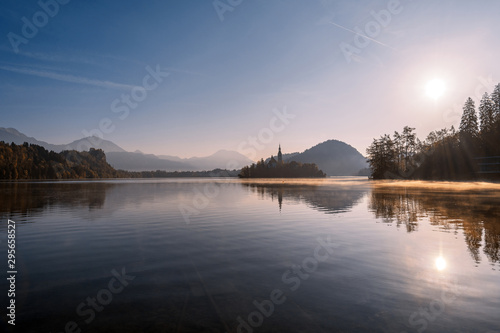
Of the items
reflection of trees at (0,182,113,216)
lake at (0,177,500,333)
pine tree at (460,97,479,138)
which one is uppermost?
pine tree at (460,97,479,138)

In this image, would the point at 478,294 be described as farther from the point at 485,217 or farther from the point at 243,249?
the point at 485,217

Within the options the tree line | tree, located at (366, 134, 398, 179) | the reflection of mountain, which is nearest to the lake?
the reflection of mountain

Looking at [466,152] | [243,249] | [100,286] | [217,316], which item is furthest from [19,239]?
[466,152]

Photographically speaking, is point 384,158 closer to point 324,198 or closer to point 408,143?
point 408,143

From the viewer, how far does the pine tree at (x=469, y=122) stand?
14912 cm

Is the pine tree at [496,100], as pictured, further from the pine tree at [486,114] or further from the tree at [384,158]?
the tree at [384,158]

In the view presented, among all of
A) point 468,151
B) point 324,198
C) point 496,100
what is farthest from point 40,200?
point 496,100

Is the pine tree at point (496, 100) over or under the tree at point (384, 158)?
over

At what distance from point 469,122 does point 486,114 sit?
31.0 feet

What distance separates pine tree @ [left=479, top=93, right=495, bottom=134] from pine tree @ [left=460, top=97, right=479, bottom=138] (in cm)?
359

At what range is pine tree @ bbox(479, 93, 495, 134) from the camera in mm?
146125

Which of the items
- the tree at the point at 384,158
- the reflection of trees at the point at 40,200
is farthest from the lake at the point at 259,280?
the tree at the point at 384,158

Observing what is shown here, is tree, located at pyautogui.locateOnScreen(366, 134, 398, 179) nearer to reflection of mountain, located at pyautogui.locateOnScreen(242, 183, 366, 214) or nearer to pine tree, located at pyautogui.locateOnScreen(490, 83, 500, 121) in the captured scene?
pine tree, located at pyautogui.locateOnScreen(490, 83, 500, 121)

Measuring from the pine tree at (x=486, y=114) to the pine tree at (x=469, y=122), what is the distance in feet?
11.8
